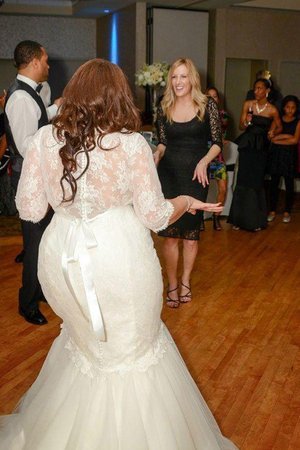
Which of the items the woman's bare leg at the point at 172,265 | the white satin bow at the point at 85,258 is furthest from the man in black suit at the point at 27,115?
the white satin bow at the point at 85,258

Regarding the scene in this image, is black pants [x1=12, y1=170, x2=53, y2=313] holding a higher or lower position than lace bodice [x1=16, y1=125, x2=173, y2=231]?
lower

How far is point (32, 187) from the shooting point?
188 cm

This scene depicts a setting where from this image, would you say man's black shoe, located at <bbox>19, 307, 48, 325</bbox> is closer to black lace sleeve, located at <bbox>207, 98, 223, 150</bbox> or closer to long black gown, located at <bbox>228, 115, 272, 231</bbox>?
black lace sleeve, located at <bbox>207, 98, 223, 150</bbox>

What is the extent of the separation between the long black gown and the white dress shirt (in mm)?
3318

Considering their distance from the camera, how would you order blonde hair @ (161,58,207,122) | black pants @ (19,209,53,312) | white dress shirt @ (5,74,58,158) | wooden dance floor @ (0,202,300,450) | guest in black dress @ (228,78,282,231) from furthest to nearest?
guest in black dress @ (228,78,282,231)
blonde hair @ (161,58,207,122)
black pants @ (19,209,53,312)
white dress shirt @ (5,74,58,158)
wooden dance floor @ (0,202,300,450)

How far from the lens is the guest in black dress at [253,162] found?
6.17 metres

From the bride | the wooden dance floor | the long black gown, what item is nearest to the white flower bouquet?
the long black gown

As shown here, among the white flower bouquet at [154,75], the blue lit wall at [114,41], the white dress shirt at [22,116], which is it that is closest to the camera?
the white dress shirt at [22,116]

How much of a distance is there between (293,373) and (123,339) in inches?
56.2

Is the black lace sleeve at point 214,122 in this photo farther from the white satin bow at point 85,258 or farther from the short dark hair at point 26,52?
the white satin bow at point 85,258

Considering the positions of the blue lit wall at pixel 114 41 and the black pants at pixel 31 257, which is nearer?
the black pants at pixel 31 257

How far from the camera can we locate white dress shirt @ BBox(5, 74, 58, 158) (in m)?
3.30

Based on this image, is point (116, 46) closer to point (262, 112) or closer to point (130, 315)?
point (262, 112)

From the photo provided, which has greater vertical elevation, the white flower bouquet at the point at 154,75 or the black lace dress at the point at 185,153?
the white flower bouquet at the point at 154,75
